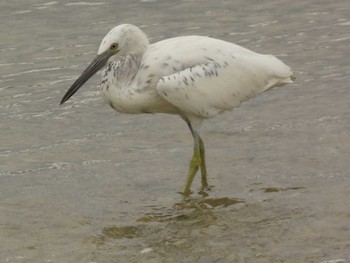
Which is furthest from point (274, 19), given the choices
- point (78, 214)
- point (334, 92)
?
point (78, 214)

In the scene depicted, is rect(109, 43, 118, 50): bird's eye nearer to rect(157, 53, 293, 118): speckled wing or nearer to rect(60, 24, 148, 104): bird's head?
rect(60, 24, 148, 104): bird's head

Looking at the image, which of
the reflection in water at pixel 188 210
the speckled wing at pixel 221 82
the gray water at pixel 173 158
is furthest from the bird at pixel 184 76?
the gray water at pixel 173 158

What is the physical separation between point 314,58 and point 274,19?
189cm

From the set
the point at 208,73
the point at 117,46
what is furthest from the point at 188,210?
the point at 117,46

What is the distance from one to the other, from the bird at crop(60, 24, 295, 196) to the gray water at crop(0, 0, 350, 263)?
0.61 m

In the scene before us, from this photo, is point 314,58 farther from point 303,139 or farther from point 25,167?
point 25,167

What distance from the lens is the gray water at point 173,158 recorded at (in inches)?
318

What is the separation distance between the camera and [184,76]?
29.9ft

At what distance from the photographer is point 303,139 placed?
1040cm

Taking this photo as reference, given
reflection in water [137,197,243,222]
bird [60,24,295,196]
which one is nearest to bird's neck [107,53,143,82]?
bird [60,24,295,196]

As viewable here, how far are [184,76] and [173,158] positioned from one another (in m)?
1.30

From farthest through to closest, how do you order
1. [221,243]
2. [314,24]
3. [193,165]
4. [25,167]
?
1. [314,24]
2. [25,167]
3. [193,165]
4. [221,243]

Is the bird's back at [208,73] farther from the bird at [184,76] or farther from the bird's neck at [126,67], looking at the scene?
the bird's neck at [126,67]

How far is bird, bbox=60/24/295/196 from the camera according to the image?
9.18 meters
